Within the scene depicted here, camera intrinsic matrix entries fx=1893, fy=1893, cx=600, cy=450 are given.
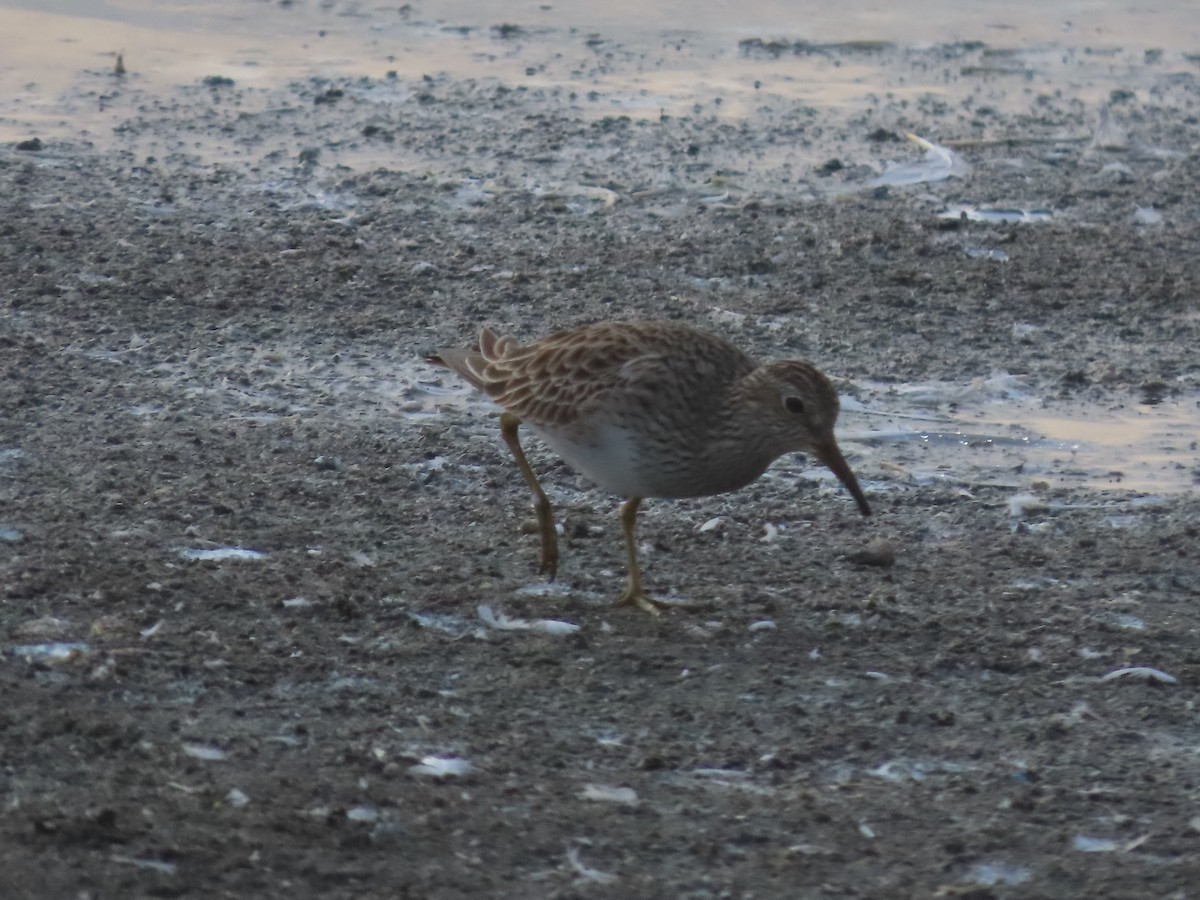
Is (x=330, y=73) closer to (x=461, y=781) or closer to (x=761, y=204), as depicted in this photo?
(x=761, y=204)

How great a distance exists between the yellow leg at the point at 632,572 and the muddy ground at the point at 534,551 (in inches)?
2.6

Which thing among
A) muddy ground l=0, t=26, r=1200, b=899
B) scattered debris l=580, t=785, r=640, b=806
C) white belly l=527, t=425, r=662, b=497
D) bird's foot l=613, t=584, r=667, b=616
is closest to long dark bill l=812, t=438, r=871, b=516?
muddy ground l=0, t=26, r=1200, b=899

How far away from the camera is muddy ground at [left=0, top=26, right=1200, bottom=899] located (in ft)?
15.0

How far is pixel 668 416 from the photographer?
6027 mm

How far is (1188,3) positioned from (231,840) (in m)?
13.5

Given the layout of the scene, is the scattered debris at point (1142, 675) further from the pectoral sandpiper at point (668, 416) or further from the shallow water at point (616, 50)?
the shallow water at point (616, 50)

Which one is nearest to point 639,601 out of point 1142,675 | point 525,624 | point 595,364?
point 525,624

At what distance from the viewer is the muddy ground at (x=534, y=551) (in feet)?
15.0

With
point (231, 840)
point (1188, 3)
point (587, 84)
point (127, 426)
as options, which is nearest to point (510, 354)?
point (127, 426)

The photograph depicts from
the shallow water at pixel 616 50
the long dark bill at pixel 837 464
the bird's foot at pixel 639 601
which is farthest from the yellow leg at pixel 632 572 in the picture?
the shallow water at pixel 616 50

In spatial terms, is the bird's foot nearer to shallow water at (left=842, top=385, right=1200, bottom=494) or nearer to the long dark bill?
the long dark bill

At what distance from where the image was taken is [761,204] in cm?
1018

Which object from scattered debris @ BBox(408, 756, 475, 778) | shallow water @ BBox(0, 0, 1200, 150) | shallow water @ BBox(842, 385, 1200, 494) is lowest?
scattered debris @ BBox(408, 756, 475, 778)

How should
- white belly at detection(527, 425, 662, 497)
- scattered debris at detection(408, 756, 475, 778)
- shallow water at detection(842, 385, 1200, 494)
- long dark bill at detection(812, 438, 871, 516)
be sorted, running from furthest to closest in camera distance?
shallow water at detection(842, 385, 1200, 494) → long dark bill at detection(812, 438, 871, 516) → white belly at detection(527, 425, 662, 497) → scattered debris at detection(408, 756, 475, 778)
